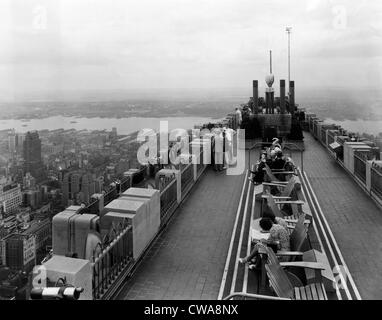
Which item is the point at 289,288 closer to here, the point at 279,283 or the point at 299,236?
the point at 279,283

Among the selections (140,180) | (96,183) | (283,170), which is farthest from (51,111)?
(283,170)

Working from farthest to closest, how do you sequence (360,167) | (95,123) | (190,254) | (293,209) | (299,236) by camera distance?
(95,123) < (360,167) < (293,209) < (190,254) < (299,236)

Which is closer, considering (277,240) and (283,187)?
(277,240)

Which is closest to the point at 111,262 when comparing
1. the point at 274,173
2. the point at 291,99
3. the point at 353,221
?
the point at 353,221

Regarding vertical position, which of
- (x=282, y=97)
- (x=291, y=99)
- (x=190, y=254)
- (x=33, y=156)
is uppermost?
(x=291, y=99)

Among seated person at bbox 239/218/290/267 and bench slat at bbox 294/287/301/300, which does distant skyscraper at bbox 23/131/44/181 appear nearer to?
seated person at bbox 239/218/290/267

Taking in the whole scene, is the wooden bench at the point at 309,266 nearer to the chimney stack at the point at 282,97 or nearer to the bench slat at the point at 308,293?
the bench slat at the point at 308,293

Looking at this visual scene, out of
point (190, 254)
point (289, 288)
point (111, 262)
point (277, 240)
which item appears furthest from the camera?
point (190, 254)

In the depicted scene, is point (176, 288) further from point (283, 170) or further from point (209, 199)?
point (283, 170)
